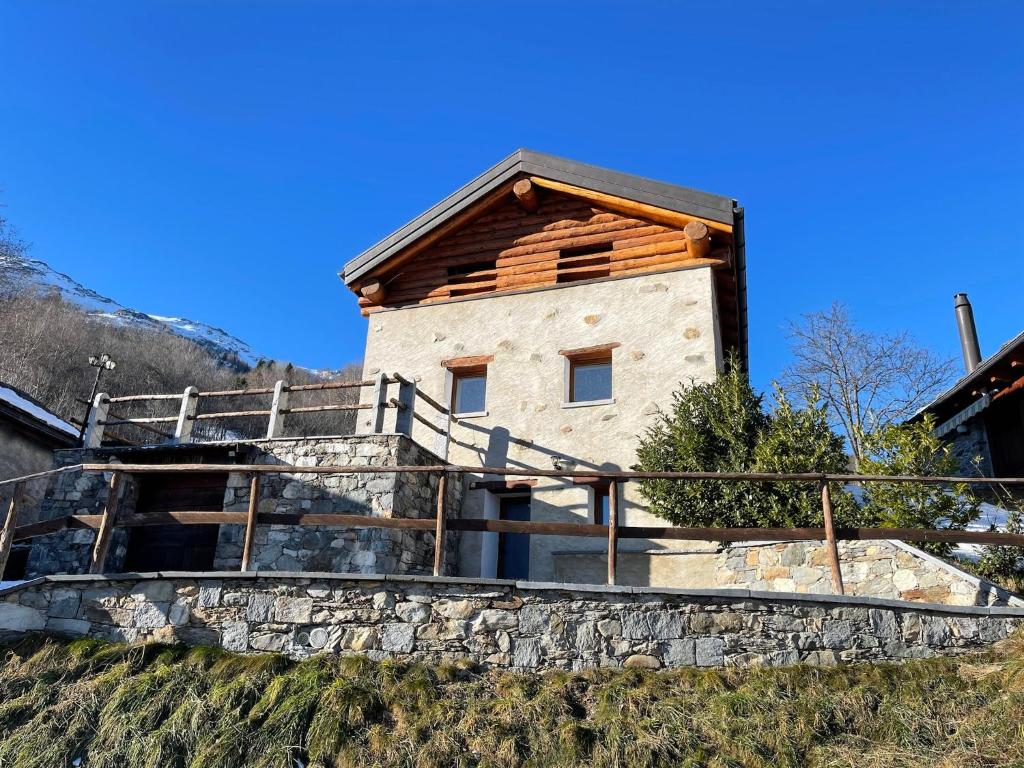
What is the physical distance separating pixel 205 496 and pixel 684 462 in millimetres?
6733

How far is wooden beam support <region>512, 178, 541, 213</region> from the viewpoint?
1367 cm

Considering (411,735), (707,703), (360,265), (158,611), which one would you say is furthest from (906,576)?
(360,265)

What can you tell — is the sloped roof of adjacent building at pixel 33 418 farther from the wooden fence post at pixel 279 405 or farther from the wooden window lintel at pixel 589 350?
the wooden window lintel at pixel 589 350

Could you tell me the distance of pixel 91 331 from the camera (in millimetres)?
37156

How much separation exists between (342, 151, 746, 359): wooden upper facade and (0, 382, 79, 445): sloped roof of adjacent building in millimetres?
5751

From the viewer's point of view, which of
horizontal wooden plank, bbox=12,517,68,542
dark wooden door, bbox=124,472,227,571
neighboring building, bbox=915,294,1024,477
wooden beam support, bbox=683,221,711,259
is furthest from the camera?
neighboring building, bbox=915,294,1024,477

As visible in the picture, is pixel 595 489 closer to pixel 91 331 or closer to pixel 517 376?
pixel 517 376

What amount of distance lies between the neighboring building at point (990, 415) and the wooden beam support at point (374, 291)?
37.8ft

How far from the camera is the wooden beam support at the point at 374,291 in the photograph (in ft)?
46.9

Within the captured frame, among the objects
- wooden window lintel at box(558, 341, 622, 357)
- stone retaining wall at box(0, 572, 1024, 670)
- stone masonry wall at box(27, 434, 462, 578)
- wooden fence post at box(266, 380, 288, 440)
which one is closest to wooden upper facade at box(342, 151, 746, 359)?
wooden window lintel at box(558, 341, 622, 357)

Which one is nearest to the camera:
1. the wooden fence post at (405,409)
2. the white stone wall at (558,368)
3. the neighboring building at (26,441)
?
the wooden fence post at (405,409)

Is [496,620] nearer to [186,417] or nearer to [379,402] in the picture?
[379,402]

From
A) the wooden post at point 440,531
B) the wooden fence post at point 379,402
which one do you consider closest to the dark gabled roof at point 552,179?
the wooden fence post at point 379,402

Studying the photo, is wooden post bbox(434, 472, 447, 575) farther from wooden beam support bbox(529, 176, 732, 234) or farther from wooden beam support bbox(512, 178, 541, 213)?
wooden beam support bbox(512, 178, 541, 213)
